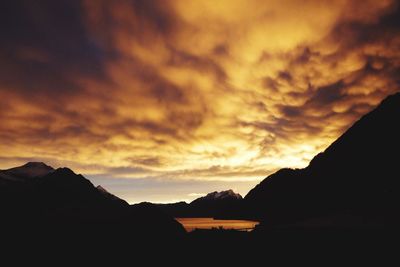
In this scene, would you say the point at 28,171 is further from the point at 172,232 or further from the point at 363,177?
the point at 363,177

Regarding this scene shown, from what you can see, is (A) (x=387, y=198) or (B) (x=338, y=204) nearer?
(A) (x=387, y=198)

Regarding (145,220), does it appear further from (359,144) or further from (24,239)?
(359,144)

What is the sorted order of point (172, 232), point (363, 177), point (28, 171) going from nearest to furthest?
point (172, 232)
point (363, 177)
point (28, 171)

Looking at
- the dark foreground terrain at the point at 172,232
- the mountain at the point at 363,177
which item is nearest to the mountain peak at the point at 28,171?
the dark foreground terrain at the point at 172,232

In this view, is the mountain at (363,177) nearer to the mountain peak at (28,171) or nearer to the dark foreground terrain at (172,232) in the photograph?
the dark foreground terrain at (172,232)

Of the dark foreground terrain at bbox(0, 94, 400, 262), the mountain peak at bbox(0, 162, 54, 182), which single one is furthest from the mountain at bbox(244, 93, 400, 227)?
the mountain peak at bbox(0, 162, 54, 182)

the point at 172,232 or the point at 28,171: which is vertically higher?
the point at 28,171

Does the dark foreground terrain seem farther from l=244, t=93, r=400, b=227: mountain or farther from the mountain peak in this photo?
the mountain peak

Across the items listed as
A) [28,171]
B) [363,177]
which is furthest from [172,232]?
[28,171]

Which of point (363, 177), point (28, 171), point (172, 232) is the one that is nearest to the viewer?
point (172, 232)

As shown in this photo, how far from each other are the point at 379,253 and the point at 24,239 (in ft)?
111

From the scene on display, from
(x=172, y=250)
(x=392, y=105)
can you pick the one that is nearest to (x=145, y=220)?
(x=172, y=250)

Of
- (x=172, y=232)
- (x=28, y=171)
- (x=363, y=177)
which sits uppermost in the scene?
(x=28, y=171)

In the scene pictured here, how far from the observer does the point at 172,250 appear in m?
34.7
